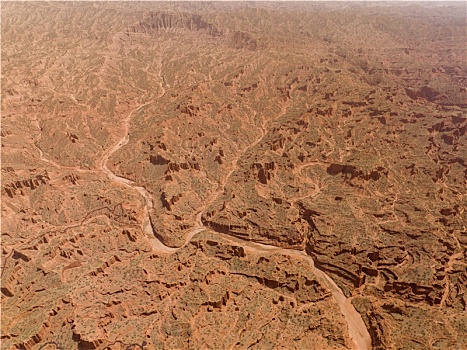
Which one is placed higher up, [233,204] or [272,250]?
[233,204]

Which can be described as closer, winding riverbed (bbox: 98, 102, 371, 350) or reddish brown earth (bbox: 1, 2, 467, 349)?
reddish brown earth (bbox: 1, 2, 467, 349)

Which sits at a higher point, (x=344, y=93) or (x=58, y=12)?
(x=58, y=12)

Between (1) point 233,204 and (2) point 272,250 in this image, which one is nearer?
(2) point 272,250

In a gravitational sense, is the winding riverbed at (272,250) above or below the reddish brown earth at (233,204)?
below

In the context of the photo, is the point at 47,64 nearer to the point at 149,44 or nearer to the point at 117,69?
the point at 117,69

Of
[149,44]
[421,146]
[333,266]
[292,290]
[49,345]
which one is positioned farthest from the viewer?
[149,44]

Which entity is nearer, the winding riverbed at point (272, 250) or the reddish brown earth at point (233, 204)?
the reddish brown earth at point (233, 204)

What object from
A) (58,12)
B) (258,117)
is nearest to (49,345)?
(258,117)

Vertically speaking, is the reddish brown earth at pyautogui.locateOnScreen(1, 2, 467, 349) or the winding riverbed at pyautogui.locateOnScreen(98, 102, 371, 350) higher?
the reddish brown earth at pyautogui.locateOnScreen(1, 2, 467, 349)
